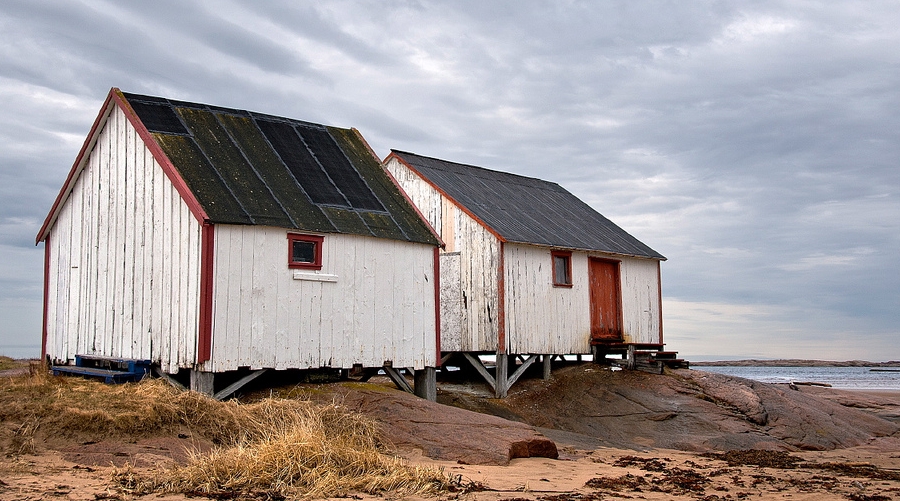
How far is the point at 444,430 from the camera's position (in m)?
14.8

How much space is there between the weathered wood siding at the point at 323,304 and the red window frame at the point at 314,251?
0.11 metres

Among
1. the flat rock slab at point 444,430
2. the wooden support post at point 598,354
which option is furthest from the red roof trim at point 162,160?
the wooden support post at point 598,354

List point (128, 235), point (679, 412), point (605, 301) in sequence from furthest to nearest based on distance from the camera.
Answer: point (605, 301)
point (679, 412)
point (128, 235)

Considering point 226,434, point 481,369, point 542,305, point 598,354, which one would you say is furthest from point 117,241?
point 598,354

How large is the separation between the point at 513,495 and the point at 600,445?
8270 mm

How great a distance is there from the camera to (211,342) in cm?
1575

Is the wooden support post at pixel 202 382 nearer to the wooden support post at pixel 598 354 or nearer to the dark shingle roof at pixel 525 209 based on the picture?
the dark shingle roof at pixel 525 209

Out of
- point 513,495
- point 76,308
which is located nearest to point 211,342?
point 76,308

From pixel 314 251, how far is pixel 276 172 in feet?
7.17

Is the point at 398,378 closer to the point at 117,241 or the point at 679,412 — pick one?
the point at 117,241

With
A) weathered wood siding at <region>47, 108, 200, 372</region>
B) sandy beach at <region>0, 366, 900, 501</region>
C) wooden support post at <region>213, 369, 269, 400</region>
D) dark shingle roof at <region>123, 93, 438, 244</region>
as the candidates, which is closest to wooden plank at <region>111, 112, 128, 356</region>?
weathered wood siding at <region>47, 108, 200, 372</region>

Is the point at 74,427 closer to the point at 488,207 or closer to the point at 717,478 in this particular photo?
the point at 717,478

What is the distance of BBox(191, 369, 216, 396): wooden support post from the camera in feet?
52.0

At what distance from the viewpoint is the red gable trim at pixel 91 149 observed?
1592 cm
